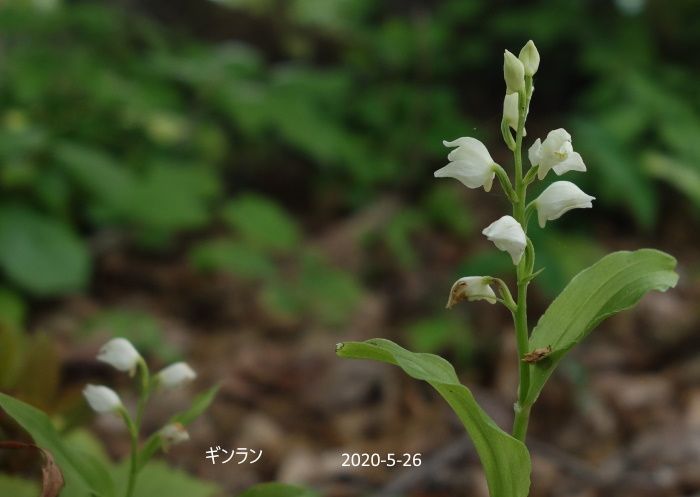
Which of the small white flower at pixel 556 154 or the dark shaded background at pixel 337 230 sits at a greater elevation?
the dark shaded background at pixel 337 230

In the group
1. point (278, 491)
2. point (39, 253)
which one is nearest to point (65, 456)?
point (278, 491)

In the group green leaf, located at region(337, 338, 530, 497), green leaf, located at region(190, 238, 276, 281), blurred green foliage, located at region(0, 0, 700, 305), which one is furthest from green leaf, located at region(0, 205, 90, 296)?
green leaf, located at region(337, 338, 530, 497)

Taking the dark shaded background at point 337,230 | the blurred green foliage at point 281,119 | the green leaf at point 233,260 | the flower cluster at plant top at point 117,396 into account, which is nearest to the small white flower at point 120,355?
the flower cluster at plant top at point 117,396

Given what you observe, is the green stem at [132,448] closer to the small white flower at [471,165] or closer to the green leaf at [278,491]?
the green leaf at [278,491]

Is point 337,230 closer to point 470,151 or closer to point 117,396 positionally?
point 117,396

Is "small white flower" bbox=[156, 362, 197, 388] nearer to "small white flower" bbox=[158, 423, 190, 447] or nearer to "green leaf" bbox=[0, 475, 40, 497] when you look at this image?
"small white flower" bbox=[158, 423, 190, 447]

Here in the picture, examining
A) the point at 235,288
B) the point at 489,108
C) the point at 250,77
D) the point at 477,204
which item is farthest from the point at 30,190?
the point at 489,108
